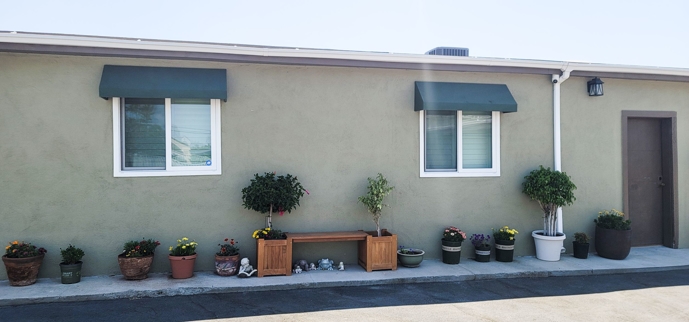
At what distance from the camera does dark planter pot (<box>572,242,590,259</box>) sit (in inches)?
322

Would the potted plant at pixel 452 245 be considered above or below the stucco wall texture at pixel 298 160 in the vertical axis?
below

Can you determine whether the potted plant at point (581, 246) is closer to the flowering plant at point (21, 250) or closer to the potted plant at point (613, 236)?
the potted plant at point (613, 236)

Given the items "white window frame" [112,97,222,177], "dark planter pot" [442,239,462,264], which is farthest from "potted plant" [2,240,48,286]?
"dark planter pot" [442,239,462,264]

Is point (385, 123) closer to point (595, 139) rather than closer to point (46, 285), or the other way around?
point (595, 139)

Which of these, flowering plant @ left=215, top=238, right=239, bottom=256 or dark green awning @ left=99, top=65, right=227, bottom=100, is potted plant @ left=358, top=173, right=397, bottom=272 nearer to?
flowering plant @ left=215, top=238, right=239, bottom=256

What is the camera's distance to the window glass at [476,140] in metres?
8.28

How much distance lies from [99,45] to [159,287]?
3.20 meters

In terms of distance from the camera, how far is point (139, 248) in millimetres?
6656

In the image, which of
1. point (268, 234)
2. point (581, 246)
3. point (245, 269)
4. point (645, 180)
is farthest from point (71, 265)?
point (645, 180)

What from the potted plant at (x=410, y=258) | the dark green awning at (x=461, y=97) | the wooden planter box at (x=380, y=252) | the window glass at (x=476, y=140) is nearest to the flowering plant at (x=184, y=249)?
the wooden planter box at (x=380, y=252)

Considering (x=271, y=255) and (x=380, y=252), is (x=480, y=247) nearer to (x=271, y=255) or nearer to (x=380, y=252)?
(x=380, y=252)

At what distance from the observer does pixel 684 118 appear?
918 cm

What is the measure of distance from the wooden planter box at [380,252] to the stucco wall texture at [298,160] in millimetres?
533

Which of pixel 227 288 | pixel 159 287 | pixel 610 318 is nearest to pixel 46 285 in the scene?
pixel 159 287
